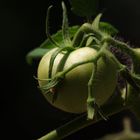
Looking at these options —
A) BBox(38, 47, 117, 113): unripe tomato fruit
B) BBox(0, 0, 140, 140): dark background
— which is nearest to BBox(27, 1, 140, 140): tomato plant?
BBox(38, 47, 117, 113): unripe tomato fruit

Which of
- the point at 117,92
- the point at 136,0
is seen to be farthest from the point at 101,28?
the point at 136,0

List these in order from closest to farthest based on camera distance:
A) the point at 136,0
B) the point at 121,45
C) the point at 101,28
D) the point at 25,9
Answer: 1. the point at 121,45
2. the point at 101,28
3. the point at 136,0
4. the point at 25,9

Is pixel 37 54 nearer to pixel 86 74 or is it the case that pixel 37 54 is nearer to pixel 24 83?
pixel 86 74

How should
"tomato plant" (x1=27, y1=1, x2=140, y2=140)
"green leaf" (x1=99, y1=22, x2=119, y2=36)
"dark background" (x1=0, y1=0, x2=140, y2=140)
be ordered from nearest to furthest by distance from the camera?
"tomato plant" (x1=27, y1=1, x2=140, y2=140)
"green leaf" (x1=99, y1=22, x2=119, y2=36)
"dark background" (x1=0, y1=0, x2=140, y2=140)

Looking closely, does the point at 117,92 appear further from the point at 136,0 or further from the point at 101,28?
the point at 136,0

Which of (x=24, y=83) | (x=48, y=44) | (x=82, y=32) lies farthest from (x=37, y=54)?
(x=24, y=83)

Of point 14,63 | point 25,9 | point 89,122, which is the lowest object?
point 14,63

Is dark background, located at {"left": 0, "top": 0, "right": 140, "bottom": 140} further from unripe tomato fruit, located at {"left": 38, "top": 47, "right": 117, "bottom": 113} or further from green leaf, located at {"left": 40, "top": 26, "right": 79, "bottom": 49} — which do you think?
unripe tomato fruit, located at {"left": 38, "top": 47, "right": 117, "bottom": 113}
